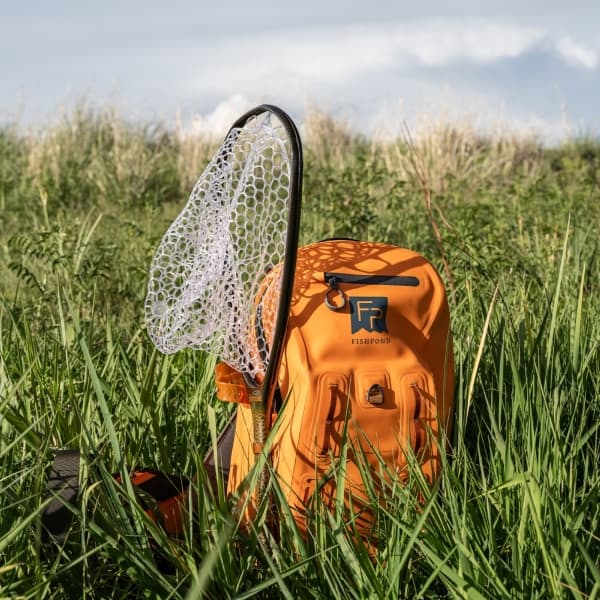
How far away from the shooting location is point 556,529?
1.45m

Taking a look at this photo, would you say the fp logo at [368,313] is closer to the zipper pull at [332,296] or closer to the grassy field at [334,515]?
the zipper pull at [332,296]

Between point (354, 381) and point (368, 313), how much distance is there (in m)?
0.14

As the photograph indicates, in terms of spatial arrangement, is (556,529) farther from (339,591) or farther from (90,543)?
(90,543)

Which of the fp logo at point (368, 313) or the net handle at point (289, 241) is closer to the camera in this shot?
the net handle at point (289, 241)

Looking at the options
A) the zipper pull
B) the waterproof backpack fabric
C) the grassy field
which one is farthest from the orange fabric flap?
the zipper pull

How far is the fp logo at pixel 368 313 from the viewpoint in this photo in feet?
5.68

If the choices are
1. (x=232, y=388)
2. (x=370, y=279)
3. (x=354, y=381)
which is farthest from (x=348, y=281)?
(x=232, y=388)

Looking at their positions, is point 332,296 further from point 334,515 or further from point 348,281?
point 334,515

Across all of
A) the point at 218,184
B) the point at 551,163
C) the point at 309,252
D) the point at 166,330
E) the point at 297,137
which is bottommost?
the point at 551,163

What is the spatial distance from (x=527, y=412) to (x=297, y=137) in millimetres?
805

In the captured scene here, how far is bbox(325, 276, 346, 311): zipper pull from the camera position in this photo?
1724 mm

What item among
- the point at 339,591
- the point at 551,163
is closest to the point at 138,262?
the point at 339,591

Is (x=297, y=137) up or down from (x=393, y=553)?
up

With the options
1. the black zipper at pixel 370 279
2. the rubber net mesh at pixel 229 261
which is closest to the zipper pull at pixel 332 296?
the black zipper at pixel 370 279
